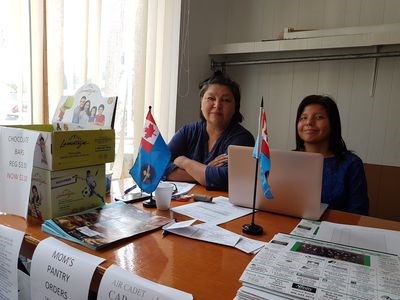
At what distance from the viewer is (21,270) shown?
1.03 meters

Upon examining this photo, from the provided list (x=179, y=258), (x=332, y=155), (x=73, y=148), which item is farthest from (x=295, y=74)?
(x=179, y=258)

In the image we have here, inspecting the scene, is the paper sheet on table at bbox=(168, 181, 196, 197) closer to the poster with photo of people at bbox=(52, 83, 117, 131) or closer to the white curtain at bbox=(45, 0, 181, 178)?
the poster with photo of people at bbox=(52, 83, 117, 131)

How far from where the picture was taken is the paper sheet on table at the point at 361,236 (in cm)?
91

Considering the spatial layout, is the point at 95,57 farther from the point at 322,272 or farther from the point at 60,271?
the point at 322,272

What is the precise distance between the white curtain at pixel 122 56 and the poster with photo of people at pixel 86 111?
58 cm

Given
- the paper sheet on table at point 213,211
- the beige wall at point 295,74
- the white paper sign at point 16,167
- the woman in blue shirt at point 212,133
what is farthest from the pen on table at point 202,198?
the beige wall at point 295,74

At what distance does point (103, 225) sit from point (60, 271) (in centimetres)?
21

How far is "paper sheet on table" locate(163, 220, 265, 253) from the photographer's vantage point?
889mm

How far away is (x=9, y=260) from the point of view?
0.90 meters

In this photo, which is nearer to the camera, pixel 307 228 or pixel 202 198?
pixel 307 228

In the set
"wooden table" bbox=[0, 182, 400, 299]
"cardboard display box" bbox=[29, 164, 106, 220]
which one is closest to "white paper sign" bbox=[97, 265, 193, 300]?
"wooden table" bbox=[0, 182, 400, 299]

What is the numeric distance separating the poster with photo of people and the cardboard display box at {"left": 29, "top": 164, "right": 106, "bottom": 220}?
18 cm

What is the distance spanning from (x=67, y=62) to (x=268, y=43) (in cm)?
146

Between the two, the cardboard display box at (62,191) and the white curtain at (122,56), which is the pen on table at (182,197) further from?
the white curtain at (122,56)
